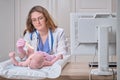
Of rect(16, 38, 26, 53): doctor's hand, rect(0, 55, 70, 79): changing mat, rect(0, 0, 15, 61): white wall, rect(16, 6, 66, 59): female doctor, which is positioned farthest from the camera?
rect(0, 0, 15, 61): white wall

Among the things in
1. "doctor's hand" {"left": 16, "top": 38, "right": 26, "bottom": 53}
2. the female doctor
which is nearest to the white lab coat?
the female doctor

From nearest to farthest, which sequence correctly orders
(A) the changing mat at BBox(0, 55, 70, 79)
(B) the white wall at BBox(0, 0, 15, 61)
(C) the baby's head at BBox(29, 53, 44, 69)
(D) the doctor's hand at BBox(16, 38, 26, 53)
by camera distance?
(A) the changing mat at BBox(0, 55, 70, 79) < (C) the baby's head at BBox(29, 53, 44, 69) < (D) the doctor's hand at BBox(16, 38, 26, 53) < (B) the white wall at BBox(0, 0, 15, 61)

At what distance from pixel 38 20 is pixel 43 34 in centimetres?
14

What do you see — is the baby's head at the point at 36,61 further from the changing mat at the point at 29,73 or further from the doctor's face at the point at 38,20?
the doctor's face at the point at 38,20

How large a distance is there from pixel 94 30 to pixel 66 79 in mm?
354

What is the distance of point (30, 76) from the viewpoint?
1.21m

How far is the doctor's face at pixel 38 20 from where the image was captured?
2.13 metres

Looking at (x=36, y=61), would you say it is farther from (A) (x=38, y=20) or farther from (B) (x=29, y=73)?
(A) (x=38, y=20)

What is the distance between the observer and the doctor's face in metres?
2.13

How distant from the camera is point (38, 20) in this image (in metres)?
2.13

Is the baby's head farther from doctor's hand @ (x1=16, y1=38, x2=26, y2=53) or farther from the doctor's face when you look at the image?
the doctor's face

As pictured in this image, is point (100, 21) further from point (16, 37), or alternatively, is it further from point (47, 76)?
point (16, 37)

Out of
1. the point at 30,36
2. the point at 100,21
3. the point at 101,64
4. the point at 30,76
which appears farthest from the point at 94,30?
the point at 30,36

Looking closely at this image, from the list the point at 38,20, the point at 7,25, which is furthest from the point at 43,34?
the point at 7,25
